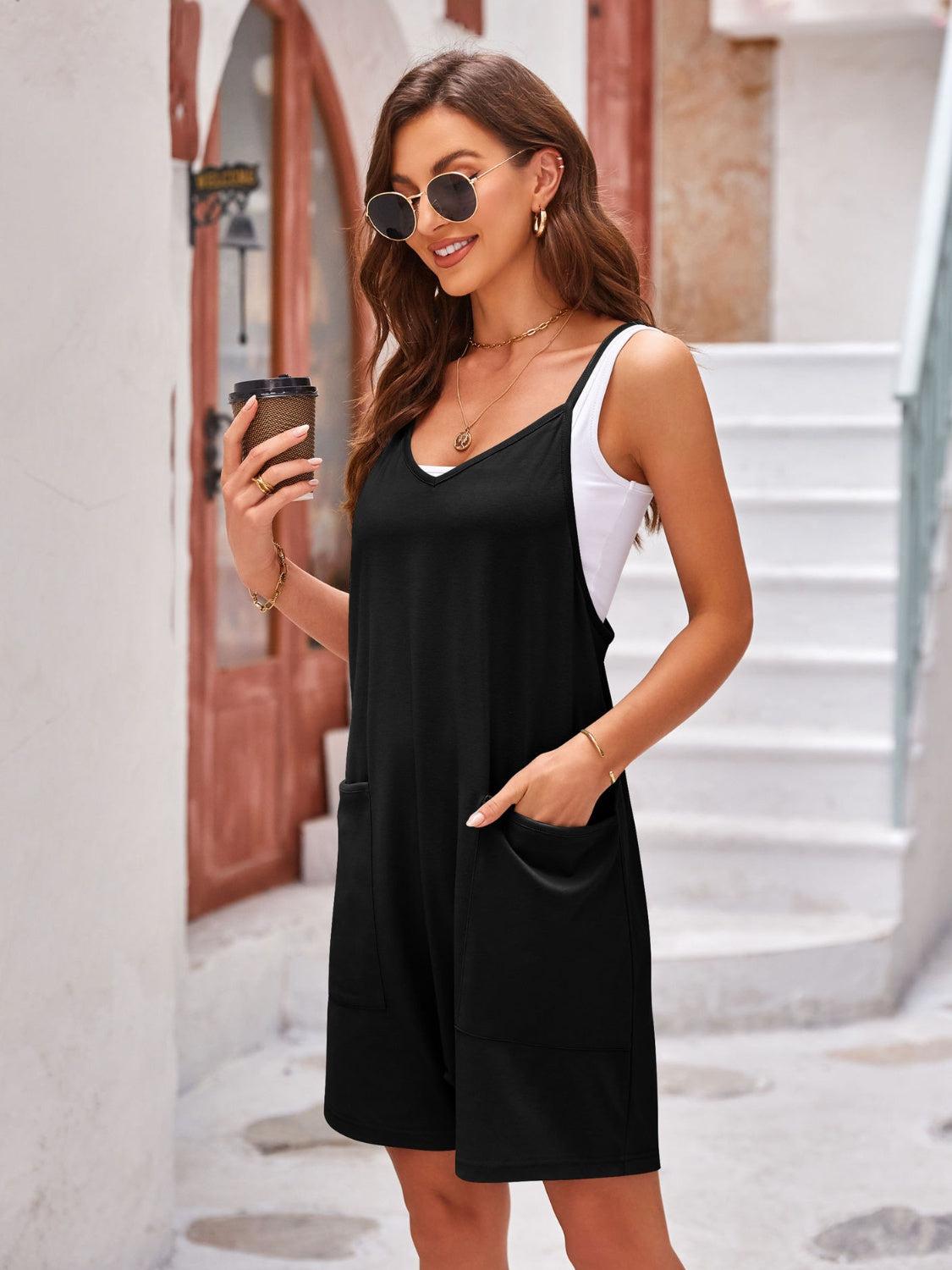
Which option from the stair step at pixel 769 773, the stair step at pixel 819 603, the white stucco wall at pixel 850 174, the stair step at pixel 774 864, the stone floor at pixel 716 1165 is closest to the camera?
the stone floor at pixel 716 1165

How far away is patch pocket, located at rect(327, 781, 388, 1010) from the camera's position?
1.59 m

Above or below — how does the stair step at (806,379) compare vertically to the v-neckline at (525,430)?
above

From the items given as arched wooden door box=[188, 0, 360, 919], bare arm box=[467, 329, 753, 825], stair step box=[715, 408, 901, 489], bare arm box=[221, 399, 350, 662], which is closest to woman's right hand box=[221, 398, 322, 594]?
bare arm box=[221, 399, 350, 662]

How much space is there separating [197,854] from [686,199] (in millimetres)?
4550

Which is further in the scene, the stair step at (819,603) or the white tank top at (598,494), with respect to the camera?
the stair step at (819,603)

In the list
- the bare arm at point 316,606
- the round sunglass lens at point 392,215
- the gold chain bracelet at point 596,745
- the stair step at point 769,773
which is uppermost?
the round sunglass lens at point 392,215

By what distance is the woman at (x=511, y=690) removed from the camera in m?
1.50

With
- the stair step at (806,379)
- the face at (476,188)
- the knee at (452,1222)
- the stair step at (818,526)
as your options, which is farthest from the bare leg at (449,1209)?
the stair step at (806,379)

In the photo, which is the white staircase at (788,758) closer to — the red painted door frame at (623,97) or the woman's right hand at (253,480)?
the red painted door frame at (623,97)

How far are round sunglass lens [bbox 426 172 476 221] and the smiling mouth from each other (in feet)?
0.12

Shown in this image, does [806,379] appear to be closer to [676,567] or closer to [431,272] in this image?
[431,272]

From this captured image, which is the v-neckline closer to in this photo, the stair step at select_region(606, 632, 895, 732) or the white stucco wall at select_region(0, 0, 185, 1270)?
the white stucco wall at select_region(0, 0, 185, 1270)

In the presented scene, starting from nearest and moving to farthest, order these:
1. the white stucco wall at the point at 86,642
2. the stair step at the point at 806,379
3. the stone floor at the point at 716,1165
A: the white stucco wall at the point at 86,642 < the stone floor at the point at 716,1165 < the stair step at the point at 806,379

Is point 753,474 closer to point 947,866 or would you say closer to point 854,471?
point 854,471
